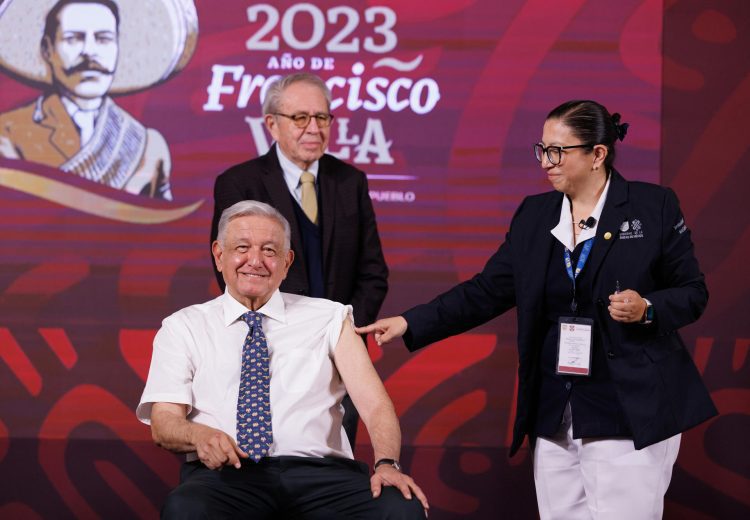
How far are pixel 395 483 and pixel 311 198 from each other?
1.20 m

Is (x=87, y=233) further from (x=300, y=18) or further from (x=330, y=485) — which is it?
(x=330, y=485)

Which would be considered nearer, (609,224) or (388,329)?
(609,224)

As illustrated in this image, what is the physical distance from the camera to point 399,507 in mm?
2465

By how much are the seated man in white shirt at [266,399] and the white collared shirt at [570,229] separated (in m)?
0.63

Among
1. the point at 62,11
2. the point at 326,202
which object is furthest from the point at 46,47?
the point at 326,202

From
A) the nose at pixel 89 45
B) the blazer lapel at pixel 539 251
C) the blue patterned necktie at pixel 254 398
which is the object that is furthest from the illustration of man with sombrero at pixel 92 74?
the blazer lapel at pixel 539 251

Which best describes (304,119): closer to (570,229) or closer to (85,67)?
(570,229)

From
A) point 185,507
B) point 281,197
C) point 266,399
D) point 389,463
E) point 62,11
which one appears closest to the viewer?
point 185,507

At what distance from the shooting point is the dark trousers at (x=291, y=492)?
2.48 m

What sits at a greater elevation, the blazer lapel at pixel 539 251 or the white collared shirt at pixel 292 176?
the white collared shirt at pixel 292 176

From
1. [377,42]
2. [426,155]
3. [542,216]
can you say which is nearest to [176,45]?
[377,42]

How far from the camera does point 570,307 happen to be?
2840mm

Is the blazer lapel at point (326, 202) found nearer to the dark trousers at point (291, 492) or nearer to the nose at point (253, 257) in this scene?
the nose at point (253, 257)

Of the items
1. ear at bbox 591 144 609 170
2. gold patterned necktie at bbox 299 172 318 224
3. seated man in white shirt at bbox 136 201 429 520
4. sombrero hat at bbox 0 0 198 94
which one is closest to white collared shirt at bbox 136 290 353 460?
seated man in white shirt at bbox 136 201 429 520
